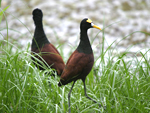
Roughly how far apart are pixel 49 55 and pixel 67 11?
17.1 ft

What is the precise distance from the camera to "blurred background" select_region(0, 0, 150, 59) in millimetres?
6051

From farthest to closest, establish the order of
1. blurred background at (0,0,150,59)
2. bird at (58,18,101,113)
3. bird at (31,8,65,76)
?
blurred background at (0,0,150,59) < bird at (31,8,65,76) < bird at (58,18,101,113)

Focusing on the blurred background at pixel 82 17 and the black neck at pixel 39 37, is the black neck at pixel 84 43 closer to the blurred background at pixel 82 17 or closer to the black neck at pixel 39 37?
the black neck at pixel 39 37

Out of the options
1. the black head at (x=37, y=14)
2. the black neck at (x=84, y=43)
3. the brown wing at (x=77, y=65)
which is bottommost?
the brown wing at (x=77, y=65)

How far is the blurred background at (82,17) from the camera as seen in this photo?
19.9 ft

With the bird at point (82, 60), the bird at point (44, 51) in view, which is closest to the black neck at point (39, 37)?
the bird at point (44, 51)

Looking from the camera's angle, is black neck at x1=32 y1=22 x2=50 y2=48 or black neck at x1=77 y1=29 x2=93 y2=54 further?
black neck at x1=32 y1=22 x2=50 y2=48

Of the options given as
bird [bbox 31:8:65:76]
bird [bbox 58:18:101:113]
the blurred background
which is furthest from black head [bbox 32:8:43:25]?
the blurred background

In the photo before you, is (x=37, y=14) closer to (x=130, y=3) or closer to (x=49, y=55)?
(x=49, y=55)

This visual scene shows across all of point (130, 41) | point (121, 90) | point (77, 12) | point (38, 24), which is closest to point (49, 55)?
point (38, 24)

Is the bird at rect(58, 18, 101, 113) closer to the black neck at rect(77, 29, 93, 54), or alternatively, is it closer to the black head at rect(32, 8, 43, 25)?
the black neck at rect(77, 29, 93, 54)

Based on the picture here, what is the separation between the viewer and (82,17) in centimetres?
669

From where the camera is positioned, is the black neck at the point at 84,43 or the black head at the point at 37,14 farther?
the black head at the point at 37,14

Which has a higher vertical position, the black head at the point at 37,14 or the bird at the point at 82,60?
the black head at the point at 37,14
